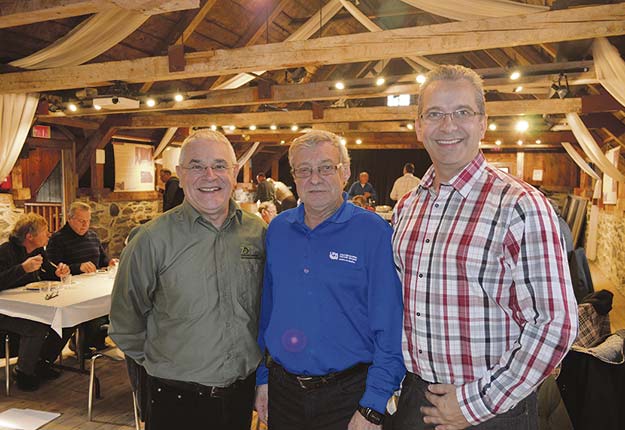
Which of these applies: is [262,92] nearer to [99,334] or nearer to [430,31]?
[430,31]

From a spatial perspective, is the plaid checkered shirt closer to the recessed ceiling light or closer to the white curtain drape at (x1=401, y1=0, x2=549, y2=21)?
the white curtain drape at (x1=401, y1=0, x2=549, y2=21)

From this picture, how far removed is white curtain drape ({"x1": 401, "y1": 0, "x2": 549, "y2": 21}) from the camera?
12.1 feet

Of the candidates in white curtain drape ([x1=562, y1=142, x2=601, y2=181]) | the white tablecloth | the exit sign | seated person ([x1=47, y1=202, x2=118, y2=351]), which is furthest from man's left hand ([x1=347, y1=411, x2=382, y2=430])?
white curtain drape ([x1=562, y1=142, x2=601, y2=181])

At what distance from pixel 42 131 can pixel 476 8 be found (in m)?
7.18

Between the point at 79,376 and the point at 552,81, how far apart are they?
18.8ft

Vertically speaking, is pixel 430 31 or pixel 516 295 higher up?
pixel 430 31

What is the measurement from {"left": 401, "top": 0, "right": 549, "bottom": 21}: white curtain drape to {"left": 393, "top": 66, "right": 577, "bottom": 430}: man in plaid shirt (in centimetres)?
284

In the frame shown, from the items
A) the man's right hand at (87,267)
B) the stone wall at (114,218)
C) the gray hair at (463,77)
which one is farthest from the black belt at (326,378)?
the stone wall at (114,218)

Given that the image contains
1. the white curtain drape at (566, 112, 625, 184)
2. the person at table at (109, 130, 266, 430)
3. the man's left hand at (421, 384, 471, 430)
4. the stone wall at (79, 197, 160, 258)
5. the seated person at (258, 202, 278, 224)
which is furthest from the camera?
the stone wall at (79, 197, 160, 258)

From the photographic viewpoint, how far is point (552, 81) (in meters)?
5.43

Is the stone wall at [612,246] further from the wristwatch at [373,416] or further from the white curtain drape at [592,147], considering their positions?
the wristwatch at [373,416]

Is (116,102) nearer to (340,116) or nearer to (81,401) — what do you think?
(340,116)

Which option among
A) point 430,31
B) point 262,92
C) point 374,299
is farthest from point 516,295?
point 262,92

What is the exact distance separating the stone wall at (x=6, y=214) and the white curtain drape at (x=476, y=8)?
6356mm
